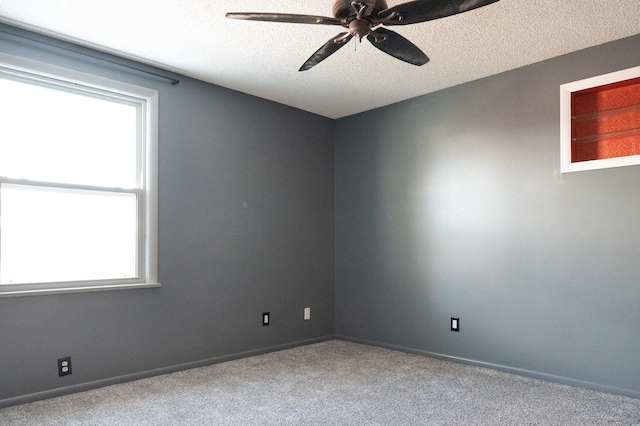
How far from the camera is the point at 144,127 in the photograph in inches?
141

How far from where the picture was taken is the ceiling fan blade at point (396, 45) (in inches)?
89.1

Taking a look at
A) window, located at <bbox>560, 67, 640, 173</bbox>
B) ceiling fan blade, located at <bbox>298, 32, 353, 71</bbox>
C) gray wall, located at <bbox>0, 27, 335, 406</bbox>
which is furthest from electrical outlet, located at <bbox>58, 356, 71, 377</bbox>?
window, located at <bbox>560, 67, 640, 173</bbox>

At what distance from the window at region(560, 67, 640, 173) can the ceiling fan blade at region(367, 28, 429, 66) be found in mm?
1486

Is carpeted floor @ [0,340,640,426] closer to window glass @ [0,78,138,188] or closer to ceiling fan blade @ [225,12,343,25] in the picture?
window glass @ [0,78,138,188]

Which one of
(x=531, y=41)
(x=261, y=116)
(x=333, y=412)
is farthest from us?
(x=261, y=116)

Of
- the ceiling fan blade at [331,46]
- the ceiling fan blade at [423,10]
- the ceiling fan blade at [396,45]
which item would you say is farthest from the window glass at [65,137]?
the ceiling fan blade at [423,10]

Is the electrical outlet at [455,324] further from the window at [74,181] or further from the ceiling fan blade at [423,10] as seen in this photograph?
the ceiling fan blade at [423,10]

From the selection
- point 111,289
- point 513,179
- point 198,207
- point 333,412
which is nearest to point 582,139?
point 513,179

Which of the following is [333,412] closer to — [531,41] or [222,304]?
[222,304]

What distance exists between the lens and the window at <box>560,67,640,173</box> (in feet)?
10.4

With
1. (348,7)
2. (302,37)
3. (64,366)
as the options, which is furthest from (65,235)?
(348,7)

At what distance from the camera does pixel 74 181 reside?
3.23 m

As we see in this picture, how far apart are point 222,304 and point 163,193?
105 cm

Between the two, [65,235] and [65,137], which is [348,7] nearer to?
[65,137]
